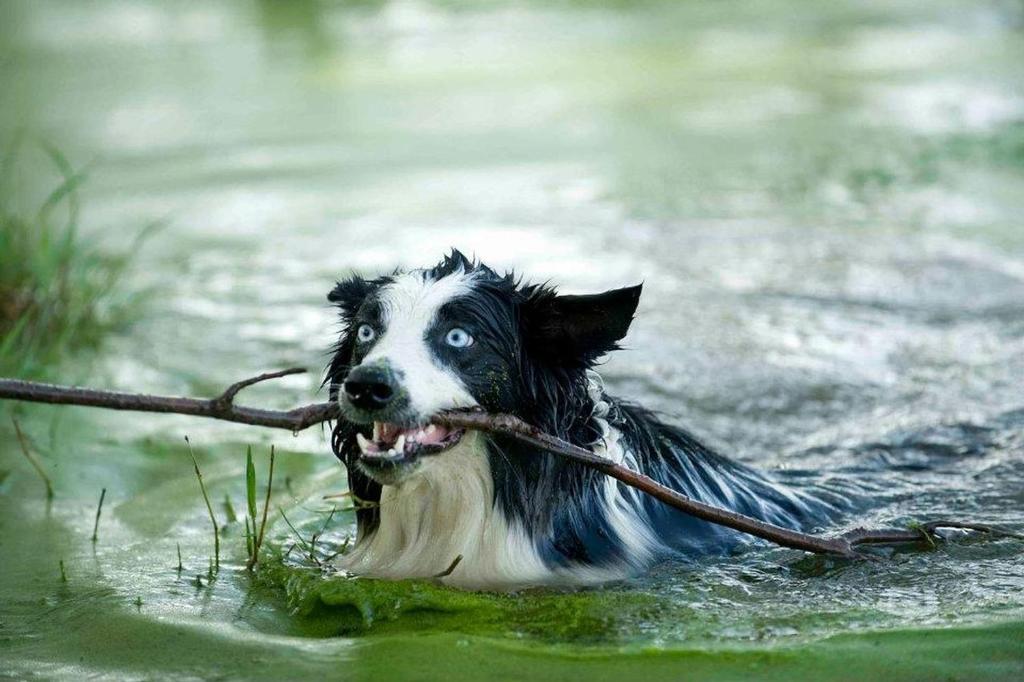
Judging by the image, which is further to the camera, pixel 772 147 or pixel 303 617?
pixel 772 147

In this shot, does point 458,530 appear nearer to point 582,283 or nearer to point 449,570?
point 449,570

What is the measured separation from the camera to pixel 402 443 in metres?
4.24

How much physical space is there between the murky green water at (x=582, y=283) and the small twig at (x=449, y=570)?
0.28ft

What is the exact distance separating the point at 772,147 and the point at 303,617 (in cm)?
908

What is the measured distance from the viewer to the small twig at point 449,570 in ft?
14.3

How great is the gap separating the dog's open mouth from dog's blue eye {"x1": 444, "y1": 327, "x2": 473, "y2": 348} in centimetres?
26

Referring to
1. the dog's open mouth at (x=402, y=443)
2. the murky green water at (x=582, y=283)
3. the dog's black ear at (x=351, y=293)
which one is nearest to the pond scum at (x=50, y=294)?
the murky green water at (x=582, y=283)

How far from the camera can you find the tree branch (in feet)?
12.8

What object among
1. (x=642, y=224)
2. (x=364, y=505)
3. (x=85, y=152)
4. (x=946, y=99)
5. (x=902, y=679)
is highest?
(x=946, y=99)

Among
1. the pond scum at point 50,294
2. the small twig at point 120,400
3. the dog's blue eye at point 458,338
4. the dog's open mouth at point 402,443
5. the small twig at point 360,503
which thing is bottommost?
the small twig at point 360,503

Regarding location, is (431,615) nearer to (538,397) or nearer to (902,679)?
(538,397)

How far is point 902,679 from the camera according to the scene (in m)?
3.79

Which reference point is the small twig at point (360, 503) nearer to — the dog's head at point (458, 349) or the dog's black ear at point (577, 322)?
the dog's head at point (458, 349)

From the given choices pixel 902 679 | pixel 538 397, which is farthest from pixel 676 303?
pixel 902 679
